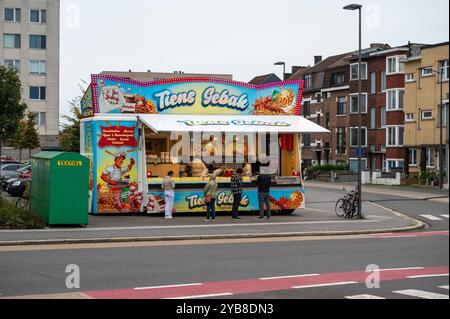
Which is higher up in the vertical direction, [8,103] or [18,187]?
[8,103]

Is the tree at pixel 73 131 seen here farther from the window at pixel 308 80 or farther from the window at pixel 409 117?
the window at pixel 308 80

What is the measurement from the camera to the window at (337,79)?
262 ft

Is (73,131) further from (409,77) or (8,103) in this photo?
(409,77)

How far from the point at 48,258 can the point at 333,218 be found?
14.6m

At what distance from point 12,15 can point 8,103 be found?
32156mm

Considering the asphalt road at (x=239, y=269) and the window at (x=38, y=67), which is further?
the window at (x=38, y=67)

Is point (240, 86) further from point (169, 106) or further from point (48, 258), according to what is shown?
point (48, 258)

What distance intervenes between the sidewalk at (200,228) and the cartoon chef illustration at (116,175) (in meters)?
0.88

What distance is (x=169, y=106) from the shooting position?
A: 28969 mm

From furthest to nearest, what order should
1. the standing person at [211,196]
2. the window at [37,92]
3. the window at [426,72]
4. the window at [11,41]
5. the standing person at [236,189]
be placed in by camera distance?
the window at [37,92] → the window at [11,41] → the window at [426,72] → the standing person at [236,189] → the standing person at [211,196]

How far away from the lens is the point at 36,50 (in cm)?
8194

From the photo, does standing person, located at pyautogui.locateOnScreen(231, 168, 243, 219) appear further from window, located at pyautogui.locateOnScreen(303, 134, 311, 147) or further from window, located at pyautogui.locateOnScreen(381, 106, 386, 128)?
window, located at pyautogui.locateOnScreen(303, 134, 311, 147)

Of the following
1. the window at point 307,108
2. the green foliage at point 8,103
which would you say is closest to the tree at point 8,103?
the green foliage at point 8,103

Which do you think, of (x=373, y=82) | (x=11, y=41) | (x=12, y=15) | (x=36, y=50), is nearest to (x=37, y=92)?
(x=36, y=50)
